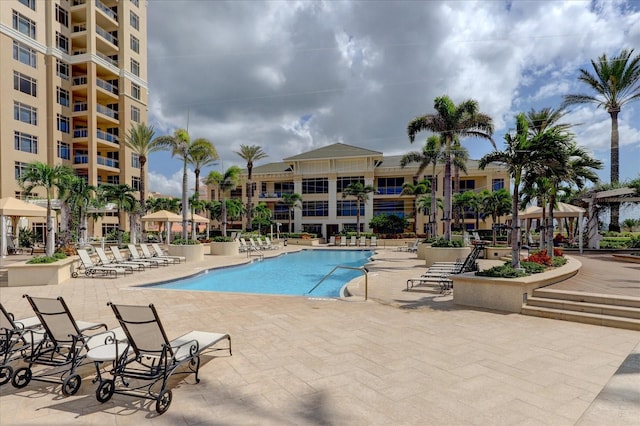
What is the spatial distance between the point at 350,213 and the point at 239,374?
131 ft

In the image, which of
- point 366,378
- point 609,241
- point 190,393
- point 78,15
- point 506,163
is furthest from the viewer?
point 78,15

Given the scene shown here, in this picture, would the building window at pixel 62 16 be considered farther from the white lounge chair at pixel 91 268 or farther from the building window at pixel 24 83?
the white lounge chair at pixel 91 268

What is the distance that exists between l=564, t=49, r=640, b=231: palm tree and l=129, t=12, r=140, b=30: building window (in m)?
39.8

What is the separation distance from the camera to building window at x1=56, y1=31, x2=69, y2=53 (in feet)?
98.2

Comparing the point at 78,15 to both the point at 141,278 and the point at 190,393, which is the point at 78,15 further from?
the point at 190,393

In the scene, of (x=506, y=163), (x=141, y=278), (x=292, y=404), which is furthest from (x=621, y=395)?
(x=141, y=278)

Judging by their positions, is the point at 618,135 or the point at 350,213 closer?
the point at 618,135

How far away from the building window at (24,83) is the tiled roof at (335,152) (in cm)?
2571

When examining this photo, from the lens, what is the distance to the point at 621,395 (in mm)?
3559

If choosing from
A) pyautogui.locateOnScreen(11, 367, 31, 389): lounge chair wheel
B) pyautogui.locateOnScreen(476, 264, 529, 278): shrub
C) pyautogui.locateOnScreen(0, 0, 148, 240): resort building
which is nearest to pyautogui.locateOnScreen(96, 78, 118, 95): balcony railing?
pyautogui.locateOnScreen(0, 0, 148, 240): resort building

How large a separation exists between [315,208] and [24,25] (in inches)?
1272

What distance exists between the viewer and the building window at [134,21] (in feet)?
116

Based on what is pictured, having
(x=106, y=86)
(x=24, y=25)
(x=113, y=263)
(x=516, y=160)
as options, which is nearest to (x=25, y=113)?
(x=24, y=25)

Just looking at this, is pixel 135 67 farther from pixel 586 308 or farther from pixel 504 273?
pixel 586 308
